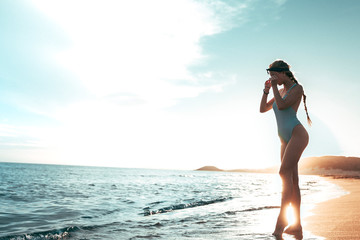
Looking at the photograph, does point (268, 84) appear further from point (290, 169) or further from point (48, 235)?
point (48, 235)

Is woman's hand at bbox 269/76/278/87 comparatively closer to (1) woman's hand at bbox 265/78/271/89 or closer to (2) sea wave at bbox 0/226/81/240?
(1) woman's hand at bbox 265/78/271/89

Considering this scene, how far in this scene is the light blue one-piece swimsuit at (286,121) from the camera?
3483 millimetres

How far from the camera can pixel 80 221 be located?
22.2 ft

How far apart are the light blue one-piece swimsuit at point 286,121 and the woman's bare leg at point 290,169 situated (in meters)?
0.08

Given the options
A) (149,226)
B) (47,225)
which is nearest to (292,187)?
(149,226)

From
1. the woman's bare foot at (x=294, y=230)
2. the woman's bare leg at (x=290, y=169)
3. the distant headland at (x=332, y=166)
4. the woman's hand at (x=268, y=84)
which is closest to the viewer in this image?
the woman's bare leg at (x=290, y=169)

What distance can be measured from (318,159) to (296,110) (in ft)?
528

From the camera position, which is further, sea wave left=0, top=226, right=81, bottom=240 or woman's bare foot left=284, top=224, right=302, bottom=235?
sea wave left=0, top=226, right=81, bottom=240

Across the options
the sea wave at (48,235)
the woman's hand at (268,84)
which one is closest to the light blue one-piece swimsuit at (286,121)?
the woman's hand at (268,84)

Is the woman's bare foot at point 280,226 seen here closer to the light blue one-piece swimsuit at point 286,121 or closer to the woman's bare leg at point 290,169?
the woman's bare leg at point 290,169

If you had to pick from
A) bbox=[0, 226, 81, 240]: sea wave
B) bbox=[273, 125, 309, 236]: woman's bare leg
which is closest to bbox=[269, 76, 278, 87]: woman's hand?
bbox=[273, 125, 309, 236]: woman's bare leg

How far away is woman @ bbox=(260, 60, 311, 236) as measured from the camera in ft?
11.2

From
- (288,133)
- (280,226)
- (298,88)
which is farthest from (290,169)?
(298,88)

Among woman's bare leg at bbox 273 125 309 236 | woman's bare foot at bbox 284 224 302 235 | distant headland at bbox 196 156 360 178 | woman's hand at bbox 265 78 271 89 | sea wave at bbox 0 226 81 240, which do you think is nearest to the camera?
woman's bare leg at bbox 273 125 309 236
